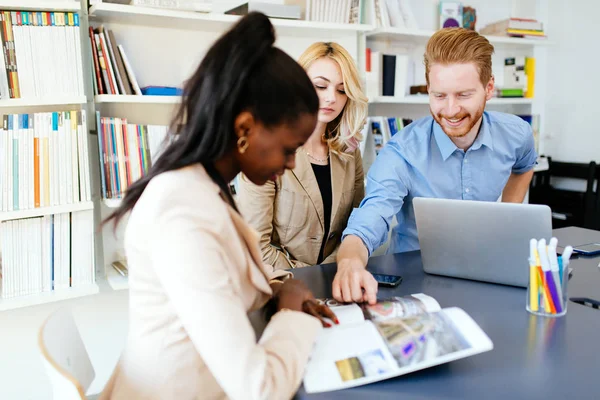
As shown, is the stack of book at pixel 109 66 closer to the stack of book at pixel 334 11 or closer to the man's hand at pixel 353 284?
the stack of book at pixel 334 11

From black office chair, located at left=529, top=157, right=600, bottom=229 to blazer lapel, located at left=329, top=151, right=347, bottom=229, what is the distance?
2292mm

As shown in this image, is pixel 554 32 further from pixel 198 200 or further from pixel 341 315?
pixel 198 200

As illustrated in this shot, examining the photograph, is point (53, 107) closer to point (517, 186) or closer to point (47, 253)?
point (47, 253)

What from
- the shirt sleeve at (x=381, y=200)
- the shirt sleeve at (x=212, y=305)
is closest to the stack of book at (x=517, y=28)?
the shirt sleeve at (x=381, y=200)

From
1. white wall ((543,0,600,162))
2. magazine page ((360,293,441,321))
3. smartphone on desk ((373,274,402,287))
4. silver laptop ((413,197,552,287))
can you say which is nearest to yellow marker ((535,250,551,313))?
silver laptop ((413,197,552,287))

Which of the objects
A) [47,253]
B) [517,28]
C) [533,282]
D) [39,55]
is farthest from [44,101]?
[517,28]

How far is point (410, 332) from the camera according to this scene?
3.13ft

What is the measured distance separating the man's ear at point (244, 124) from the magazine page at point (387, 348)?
1.29ft

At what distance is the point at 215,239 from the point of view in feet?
2.75

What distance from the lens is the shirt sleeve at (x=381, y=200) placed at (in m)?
1.67

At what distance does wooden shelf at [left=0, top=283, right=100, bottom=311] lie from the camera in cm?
202

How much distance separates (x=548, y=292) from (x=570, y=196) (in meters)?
2.96

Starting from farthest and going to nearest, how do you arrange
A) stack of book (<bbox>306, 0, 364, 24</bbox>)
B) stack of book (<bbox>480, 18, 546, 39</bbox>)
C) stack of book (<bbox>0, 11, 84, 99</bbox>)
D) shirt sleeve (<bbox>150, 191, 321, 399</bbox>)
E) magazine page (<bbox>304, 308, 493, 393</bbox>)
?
stack of book (<bbox>480, 18, 546, 39</bbox>) < stack of book (<bbox>306, 0, 364, 24</bbox>) < stack of book (<bbox>0, 11, 84, 99</bbox>) < magazine page (<bbox>304, 308, 493, 393</bbox>) < shirt sleeve (<bbox>150, 191, 321, 399</bbox>)

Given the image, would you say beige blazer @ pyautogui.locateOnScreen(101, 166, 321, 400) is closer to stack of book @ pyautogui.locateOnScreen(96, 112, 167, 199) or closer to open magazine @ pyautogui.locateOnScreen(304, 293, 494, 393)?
open magazine @ pyautogui.locateOnScreen(304, 293, 494, 393)
